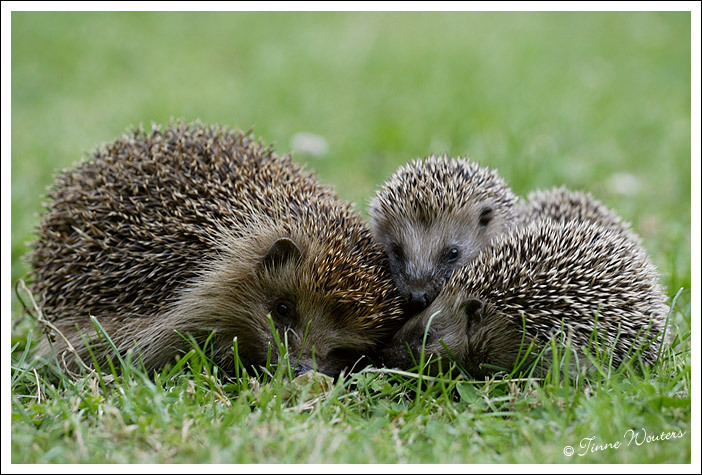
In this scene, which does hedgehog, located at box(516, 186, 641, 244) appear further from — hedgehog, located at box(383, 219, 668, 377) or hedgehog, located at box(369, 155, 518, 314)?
hedgehog, located at box(383, 219, 668, 377)

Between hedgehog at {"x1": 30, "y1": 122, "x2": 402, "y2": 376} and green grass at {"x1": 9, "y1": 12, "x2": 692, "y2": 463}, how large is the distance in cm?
23

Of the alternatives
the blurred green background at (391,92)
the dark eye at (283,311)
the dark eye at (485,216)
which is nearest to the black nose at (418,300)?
the dark eye at (283,311)

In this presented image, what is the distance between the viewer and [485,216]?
4414mm

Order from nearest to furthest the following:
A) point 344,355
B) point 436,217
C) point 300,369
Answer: point 300,369
point 344,355
point 436,217

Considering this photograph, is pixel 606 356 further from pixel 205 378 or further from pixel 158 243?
pixel 158 243

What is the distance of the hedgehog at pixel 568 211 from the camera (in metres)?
4.57

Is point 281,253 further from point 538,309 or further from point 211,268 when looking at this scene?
point 538,309

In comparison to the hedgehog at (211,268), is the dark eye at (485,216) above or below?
above

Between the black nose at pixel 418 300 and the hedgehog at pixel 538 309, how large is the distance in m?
0.08

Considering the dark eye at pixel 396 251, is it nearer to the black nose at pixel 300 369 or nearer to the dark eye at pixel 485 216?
the dark eye at pixel 485 216

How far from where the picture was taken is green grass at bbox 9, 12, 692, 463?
114 inches

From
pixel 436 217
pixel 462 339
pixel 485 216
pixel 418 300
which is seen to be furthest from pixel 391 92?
pixel 462 339

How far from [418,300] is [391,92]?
543 centimetres

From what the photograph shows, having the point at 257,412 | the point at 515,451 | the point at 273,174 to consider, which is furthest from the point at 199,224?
the point at 515,451
